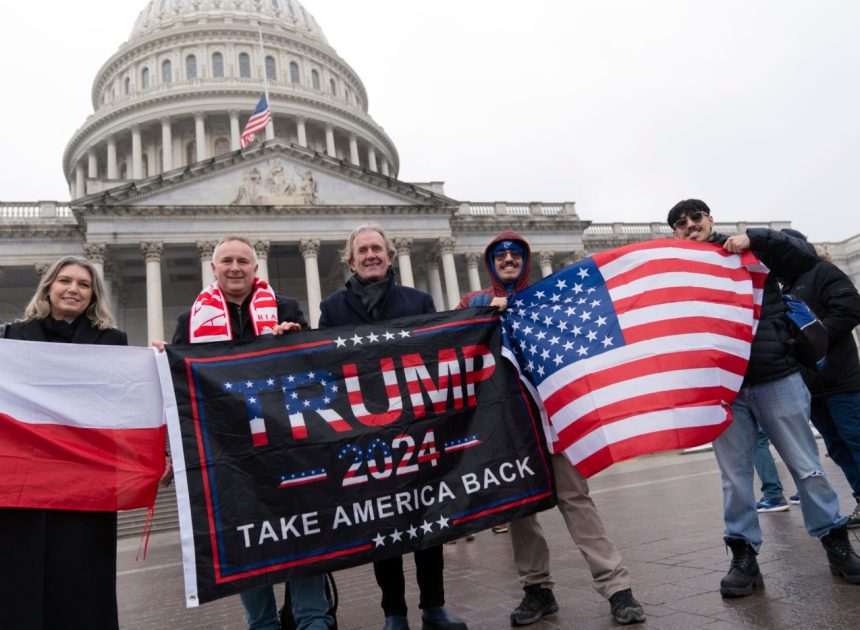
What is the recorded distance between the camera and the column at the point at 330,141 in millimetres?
54997

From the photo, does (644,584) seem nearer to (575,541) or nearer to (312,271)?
(575,541)

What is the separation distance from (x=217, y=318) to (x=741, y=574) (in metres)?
4.32

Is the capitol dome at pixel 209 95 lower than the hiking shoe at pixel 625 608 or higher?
higher

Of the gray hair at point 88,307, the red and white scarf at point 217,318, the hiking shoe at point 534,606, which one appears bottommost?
the hiking shoe at point 534,606

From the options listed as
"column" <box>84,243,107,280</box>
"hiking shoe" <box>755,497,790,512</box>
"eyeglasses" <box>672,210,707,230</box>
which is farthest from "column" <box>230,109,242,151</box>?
"eyeglasses" <box>672,210,707,230</box>

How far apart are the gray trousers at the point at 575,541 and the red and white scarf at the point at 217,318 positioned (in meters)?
2.50

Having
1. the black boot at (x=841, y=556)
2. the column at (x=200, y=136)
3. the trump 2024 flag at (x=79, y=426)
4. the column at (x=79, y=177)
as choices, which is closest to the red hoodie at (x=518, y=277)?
the trump 2024 flag at (x=79, y=426)

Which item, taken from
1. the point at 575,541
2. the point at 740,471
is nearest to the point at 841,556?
the point at 740,471

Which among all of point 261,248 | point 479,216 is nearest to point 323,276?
point 261,248

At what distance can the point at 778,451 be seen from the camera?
189 inches

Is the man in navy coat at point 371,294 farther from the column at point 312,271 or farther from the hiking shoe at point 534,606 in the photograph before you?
the column at point 312,271

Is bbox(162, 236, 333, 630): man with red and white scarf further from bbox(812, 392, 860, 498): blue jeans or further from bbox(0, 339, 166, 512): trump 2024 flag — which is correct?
bbox(812, 392, 860, 498): blue jeans

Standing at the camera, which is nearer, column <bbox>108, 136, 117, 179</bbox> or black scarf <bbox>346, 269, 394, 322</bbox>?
black scarf <bbox>346, 269, 394, 322</bbox>

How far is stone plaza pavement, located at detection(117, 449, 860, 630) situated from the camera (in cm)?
415
